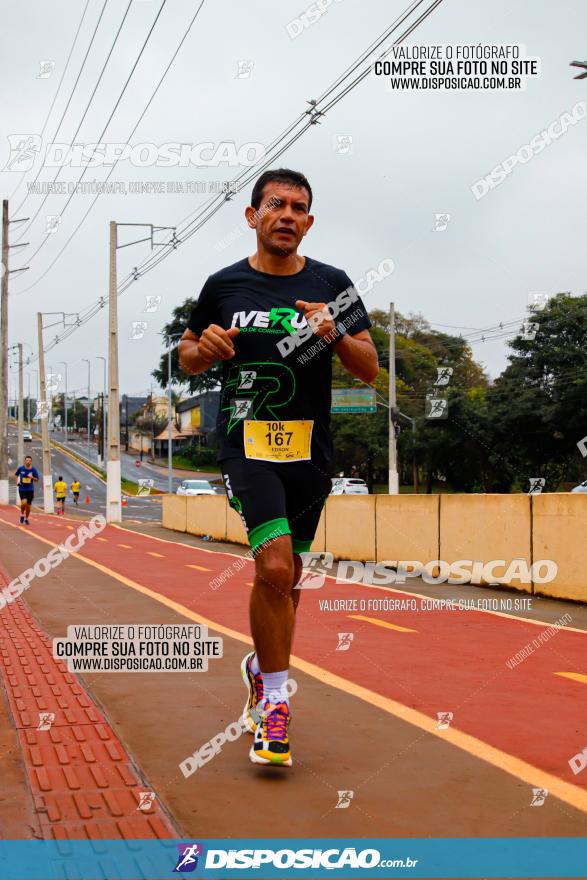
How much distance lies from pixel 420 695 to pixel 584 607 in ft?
19.3

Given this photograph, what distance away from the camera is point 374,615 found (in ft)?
29.6

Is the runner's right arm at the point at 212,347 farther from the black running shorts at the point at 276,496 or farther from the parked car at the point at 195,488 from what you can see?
the parked car at the point at 195,488

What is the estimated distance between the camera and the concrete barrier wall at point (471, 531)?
36.1ft

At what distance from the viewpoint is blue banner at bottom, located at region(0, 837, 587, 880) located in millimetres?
2799

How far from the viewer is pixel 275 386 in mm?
4117

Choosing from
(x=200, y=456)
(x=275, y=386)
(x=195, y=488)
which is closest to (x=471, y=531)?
(x=275, y=386)

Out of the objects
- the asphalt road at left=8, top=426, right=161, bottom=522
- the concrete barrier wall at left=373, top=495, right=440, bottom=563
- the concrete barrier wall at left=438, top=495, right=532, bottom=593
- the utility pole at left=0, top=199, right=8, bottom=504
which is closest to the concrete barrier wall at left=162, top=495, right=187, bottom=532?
the concrete barrier wall at left=373, top=495, right=440, bottom=563

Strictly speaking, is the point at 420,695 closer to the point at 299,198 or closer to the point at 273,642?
the point at 273,642

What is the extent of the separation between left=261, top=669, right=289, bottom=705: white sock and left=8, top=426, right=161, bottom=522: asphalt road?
133 ft

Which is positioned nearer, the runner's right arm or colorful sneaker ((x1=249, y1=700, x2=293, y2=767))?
colorful sneaker ((x1=249, y1=700, x2=293, y2=767))

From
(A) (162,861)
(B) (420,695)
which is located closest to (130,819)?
(A) (162,861)

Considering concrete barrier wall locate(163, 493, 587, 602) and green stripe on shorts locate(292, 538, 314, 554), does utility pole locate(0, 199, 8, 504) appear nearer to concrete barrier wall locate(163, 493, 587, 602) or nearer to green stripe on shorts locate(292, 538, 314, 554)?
concrete barrier wall locate(163, 493, 587, 602)

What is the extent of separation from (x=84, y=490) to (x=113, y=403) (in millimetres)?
47176

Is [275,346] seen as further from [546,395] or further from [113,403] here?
[546,395]
